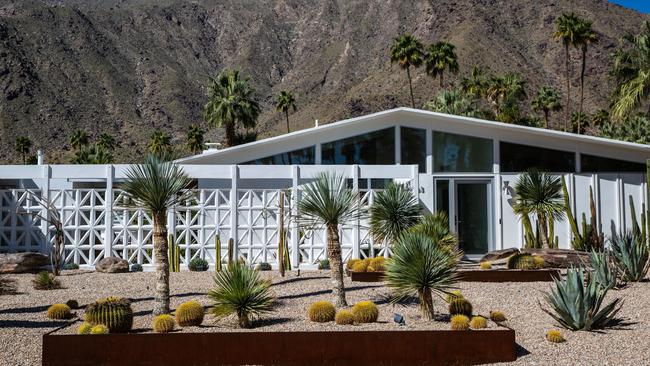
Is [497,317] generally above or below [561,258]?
below

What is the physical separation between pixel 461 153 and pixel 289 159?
508 cm

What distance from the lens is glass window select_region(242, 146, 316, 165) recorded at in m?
20.4

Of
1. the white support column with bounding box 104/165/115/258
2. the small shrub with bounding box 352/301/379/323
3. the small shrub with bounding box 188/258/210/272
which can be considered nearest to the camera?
the small shrub with bounding box 352/301/379/323

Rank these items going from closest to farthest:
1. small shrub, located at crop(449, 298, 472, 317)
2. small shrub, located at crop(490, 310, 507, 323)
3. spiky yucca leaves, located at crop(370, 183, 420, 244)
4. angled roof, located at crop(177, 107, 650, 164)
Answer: small shrub, located at crop(490, 310, 507, 323) < small shrub, located at crop(449, 298, 472, 317) < spiky yucca leaves, located at crop(370, 183, 420, 244) < angled roof, located at crop(177, 107, 650, 164)

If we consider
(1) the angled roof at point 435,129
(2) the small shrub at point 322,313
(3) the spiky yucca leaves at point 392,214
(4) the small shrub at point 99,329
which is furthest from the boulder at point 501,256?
(4) the small shrub at point 99,329

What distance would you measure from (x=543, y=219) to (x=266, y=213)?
737 cm

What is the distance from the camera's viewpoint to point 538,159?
2073 centimetres

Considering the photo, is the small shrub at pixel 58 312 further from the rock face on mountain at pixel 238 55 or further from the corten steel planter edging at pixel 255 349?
the rock face on mountain at pixel 238 55

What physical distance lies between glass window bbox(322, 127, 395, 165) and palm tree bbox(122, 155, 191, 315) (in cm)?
995

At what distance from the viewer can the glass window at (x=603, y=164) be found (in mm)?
20750

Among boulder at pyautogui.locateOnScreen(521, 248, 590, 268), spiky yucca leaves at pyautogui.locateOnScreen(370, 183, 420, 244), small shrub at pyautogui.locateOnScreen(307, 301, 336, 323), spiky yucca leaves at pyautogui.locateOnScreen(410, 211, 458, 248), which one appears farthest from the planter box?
small shrub at pyautogui.locateOnScreen(307, 301, 336, 323)

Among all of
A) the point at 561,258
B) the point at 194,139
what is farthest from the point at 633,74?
the point at 194,139

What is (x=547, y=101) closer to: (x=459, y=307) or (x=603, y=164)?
(x=603, y=164)

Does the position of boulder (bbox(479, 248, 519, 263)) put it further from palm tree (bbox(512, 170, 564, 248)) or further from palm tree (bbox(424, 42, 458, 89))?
palm tree (bbox(424, 42, 458, 89))
